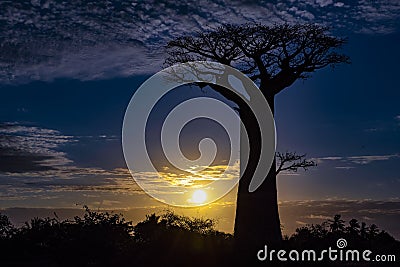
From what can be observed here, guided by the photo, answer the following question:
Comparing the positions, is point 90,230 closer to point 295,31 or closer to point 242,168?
point 242,168

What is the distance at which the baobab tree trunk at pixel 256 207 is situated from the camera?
14.7 metres

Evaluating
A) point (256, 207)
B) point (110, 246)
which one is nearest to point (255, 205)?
point (256, 207)

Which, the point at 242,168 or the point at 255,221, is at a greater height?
the point at 242,168

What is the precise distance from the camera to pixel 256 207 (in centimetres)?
1484

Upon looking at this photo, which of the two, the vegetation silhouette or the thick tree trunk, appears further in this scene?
the thick tree trunk

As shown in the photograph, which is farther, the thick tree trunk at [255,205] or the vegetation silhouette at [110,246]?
the thick tree trunk at [255,205]

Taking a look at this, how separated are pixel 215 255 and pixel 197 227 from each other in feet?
15.4

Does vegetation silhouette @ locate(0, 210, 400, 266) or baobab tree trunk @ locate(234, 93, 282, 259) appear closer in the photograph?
vegetation silhouette @ locate(0, 210, 400, 266)

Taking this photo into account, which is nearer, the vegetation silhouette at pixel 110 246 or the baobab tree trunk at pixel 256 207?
the vegetation silhouette at pixel 110 246

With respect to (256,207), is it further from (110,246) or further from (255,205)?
(110,246)

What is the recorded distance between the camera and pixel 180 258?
11000 millimetres

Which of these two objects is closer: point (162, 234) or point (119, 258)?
point (119, 258)

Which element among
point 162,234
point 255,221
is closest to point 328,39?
point 255,221

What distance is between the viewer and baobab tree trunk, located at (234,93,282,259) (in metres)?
14.7
